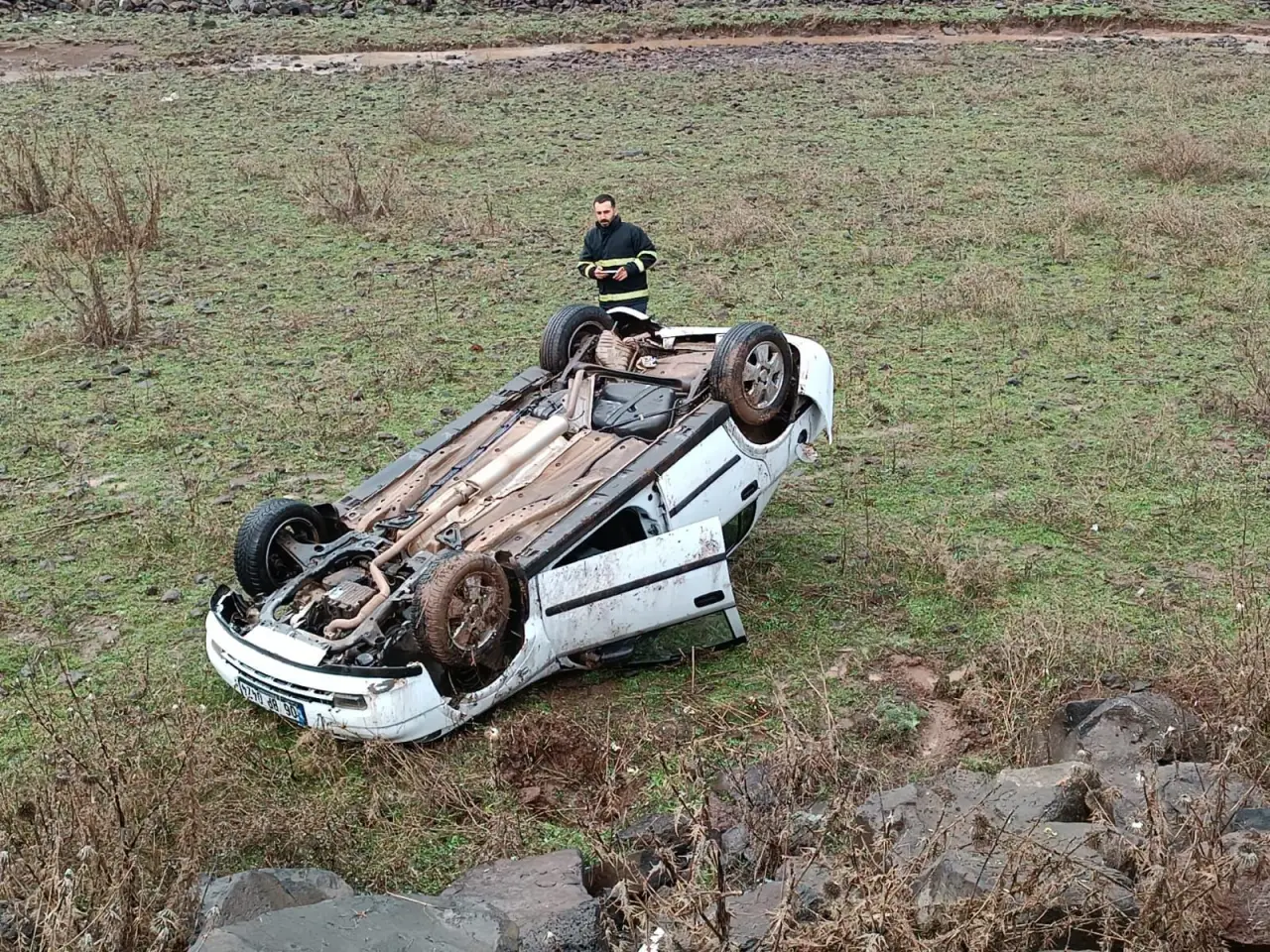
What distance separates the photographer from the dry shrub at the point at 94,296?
453 inches

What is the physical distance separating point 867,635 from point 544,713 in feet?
6.09

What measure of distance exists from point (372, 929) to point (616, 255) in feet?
21.4

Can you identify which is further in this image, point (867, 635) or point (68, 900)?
point (867, 635)

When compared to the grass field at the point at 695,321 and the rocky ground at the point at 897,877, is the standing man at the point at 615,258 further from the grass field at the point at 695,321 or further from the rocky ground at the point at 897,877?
the rocky ground at the point at 897,877

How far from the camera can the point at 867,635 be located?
7078 millimetres

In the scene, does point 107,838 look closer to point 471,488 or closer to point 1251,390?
point 471,488

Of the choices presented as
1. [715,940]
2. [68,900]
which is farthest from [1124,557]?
[68,900]

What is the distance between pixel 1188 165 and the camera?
15.6 meters

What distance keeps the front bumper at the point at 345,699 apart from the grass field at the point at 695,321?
153 millimetres

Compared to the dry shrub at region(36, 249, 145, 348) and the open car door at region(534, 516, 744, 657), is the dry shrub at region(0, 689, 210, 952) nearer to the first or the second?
the open car door at region(534, 516, 744, 657)

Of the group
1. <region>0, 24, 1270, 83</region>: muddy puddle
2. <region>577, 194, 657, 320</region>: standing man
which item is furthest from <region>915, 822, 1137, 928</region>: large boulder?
<region>0, 24, 1270, 83</region>: muddy puddle

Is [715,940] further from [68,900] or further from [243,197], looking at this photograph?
[243,197]

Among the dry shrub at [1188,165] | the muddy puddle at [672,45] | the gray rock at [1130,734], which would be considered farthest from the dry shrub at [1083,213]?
the muddy puddle at [672,45]

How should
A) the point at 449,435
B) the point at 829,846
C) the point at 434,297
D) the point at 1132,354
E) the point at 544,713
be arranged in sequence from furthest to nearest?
the point at 434,297 → the point at 1132,354 → the point at 449,435 → the point at 544,713 → the point at 829,846
